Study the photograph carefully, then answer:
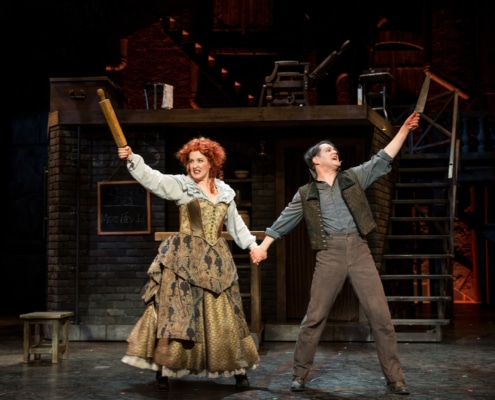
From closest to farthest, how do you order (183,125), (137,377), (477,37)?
(137,377) < (183,125) < (477,37)

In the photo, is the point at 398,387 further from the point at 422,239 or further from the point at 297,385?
the point at 422,239

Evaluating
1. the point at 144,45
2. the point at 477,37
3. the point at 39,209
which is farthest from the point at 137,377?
the point at 477,37

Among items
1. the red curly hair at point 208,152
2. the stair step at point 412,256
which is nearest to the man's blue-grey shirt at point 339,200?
the red curly hair at point 208,152

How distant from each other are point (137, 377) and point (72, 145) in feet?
12.0

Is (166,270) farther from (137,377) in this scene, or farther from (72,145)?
(72,145)

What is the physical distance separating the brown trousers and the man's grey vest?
8 centimetres

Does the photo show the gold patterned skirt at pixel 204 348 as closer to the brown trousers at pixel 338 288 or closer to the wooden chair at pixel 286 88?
the brown trousers at pixel 338 288

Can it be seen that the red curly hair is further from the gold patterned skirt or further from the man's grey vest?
the gold patterned skirt

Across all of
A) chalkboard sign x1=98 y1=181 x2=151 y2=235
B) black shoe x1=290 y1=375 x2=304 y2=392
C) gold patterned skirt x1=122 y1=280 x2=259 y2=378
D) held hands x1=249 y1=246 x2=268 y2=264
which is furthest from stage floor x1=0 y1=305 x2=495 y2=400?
chalkboard sign x1=98 y1=181 x2=151 y2=235

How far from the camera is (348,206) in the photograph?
16.6ft

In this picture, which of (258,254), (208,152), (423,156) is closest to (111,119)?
(208,152)

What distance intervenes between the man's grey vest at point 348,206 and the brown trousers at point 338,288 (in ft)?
0.25

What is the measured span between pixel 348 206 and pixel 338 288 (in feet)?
1.83

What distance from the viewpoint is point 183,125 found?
336 inches
